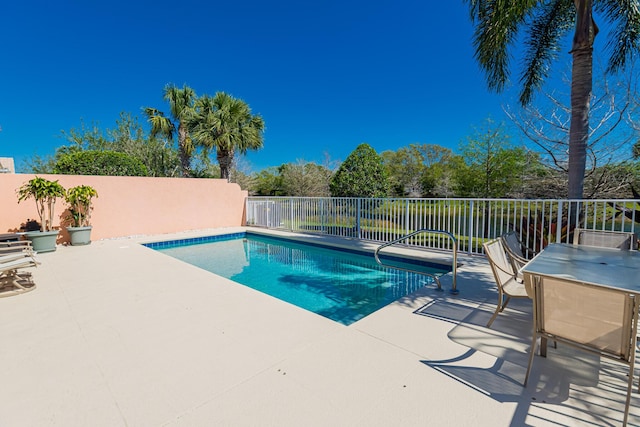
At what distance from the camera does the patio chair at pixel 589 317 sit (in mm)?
1497

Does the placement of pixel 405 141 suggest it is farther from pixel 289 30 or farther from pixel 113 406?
pixel 113 406

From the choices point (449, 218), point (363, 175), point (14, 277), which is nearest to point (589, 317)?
point (449, 218)

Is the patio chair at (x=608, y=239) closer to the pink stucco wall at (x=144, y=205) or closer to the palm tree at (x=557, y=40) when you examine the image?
the palm tree at (x=557, y=40)

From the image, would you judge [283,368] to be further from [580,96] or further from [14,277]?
[580,96]

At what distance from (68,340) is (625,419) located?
13.6 feet

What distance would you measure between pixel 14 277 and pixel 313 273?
4764 millimetres

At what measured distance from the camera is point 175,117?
14.1 m

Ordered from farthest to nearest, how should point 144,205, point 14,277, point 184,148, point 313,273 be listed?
1. point 184,148
2. point 144,205
3. point 313,273
4. point 14,277

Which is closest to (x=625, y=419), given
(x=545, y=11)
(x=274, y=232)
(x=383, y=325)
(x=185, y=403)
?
(x=383, y=325)

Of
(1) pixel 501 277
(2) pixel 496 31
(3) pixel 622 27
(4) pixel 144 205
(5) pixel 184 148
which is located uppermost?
(3) pixel 622 27

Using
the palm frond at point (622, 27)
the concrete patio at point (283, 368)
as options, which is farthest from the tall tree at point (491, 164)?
the concrete patio at point (283, 368)

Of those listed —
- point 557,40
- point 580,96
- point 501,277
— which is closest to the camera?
point 501,277

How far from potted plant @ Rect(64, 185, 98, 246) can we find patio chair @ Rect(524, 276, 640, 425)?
393 inches

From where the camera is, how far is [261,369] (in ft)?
6.72
